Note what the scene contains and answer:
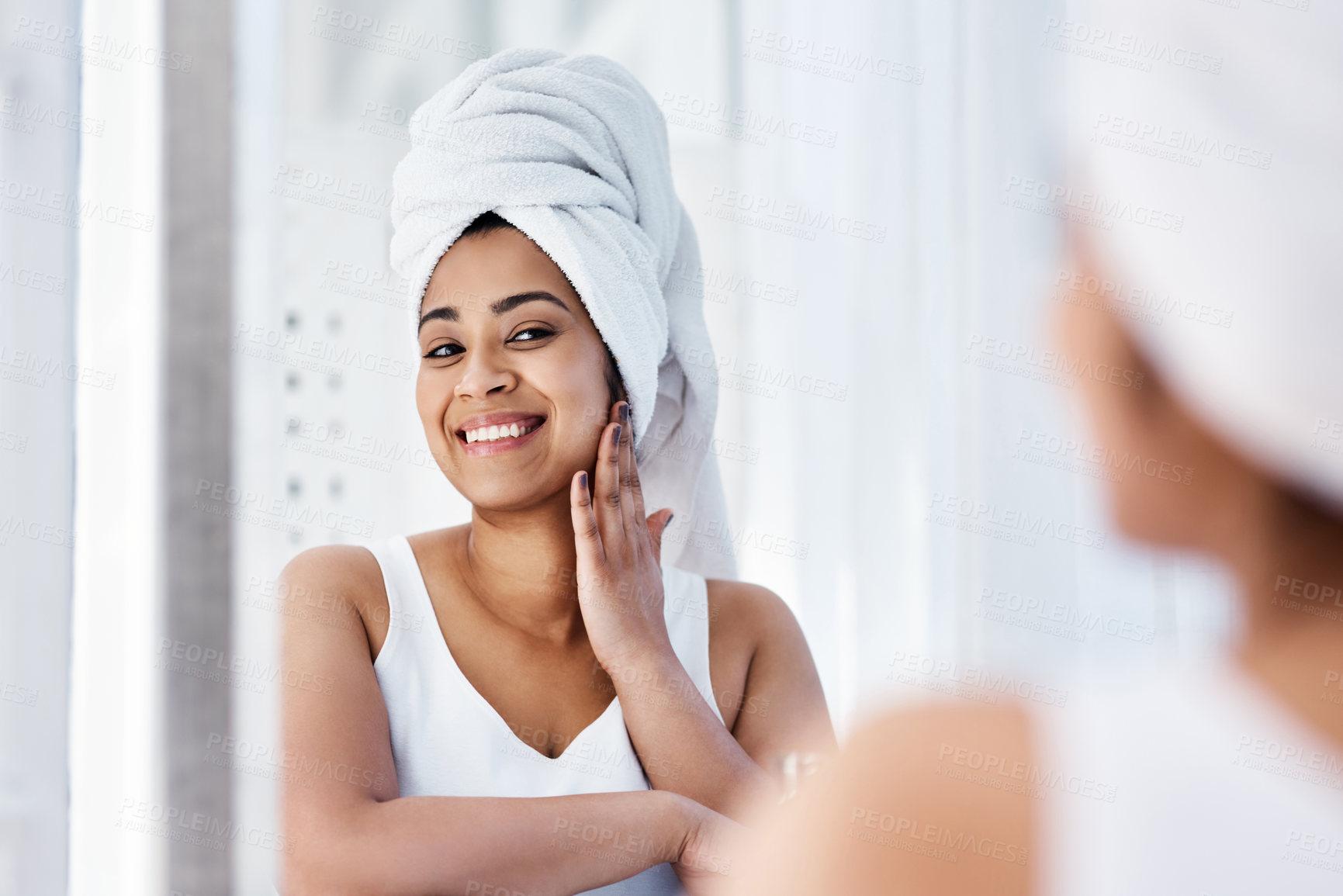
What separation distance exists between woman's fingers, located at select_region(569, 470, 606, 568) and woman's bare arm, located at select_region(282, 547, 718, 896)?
0.54ft

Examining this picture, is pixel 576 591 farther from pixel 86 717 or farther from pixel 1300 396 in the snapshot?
pixel 1300 396

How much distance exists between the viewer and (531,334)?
0.70 metres

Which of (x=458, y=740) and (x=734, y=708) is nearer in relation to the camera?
(x=458, y=740)

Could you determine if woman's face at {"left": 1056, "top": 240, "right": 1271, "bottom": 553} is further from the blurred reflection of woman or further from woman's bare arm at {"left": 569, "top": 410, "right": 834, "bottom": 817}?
woman's bare arm at {"left": 569, "top": 410, "right": 834, "bottom": 817}

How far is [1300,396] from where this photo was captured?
0.69 feet

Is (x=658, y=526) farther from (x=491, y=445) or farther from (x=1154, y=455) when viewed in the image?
(x=1154, y=455)

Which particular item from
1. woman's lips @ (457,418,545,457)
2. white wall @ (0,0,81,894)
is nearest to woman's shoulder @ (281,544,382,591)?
woman's lips @ (457,418,545,457)

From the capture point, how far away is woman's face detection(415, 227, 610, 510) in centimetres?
69

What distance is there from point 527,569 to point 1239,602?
0.58 m

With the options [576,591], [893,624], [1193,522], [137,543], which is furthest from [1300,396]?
[893,624]

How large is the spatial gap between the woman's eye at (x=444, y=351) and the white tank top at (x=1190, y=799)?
0.56 meters

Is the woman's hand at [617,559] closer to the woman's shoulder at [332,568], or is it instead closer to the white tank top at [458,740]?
the white tank top at [458,740]

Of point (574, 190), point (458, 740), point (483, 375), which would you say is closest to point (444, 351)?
point (483, 375)

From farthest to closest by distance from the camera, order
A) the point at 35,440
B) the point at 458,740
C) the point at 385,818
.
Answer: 1. the point at 458,740
2. the point at 385,818
3. the point at 35,440
